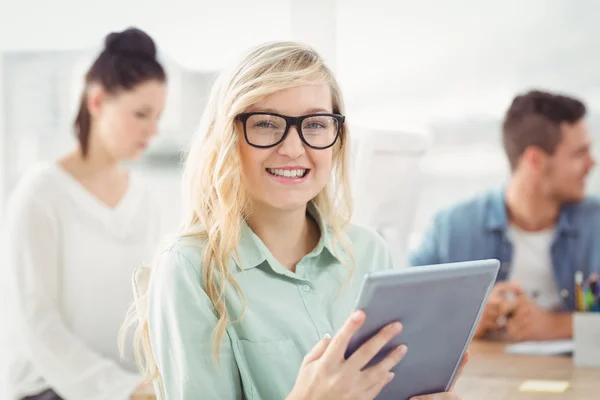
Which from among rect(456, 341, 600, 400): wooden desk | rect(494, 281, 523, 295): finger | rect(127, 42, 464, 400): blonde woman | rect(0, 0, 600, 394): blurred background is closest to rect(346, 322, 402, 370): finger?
rect(127, 42, 464, 400): blonde woman

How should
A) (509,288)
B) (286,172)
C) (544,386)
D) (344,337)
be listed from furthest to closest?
1. (509,288)
2. (544,386)
3. (286,172)
4. (344,337)

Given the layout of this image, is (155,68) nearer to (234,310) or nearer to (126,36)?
(126,36)

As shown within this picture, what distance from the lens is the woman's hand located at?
1.25m

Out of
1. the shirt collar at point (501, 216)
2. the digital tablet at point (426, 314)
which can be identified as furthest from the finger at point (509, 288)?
the digital tablet at point (426, 314)

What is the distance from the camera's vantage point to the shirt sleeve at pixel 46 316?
3.03m

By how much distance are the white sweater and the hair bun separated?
496 mm

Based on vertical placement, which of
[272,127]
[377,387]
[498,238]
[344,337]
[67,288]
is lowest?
[67,288]

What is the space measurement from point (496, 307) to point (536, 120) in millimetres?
763

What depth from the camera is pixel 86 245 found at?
3.06 meters

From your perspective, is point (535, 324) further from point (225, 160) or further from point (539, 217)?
point (225, 160)

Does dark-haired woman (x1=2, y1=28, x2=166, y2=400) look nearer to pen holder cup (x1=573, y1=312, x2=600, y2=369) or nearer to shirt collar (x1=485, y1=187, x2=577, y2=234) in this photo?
shirt collar (x1=485, y1=187, x2=577, y2=234)

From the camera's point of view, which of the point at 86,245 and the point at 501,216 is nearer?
the point at 86,245

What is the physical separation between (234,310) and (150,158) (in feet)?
5.92

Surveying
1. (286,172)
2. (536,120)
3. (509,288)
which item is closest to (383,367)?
(286,172)
